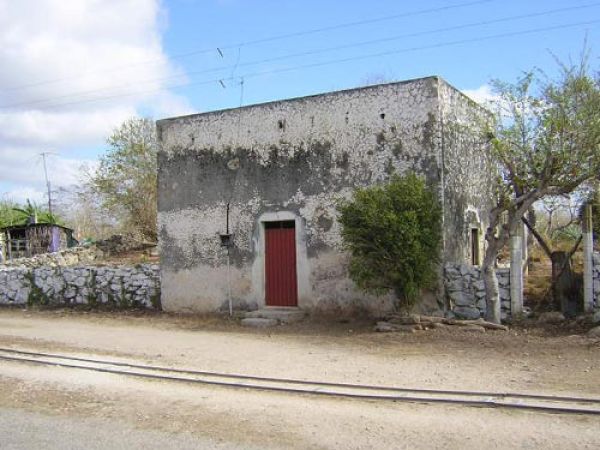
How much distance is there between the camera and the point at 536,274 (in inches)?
621

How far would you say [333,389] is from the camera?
26.2 ft

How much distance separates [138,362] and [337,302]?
4.98m

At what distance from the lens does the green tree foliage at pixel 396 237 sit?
1196 cm

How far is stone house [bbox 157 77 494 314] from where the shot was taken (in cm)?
1328

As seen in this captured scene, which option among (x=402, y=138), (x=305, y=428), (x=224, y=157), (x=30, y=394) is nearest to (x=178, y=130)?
(x=224, y=157)

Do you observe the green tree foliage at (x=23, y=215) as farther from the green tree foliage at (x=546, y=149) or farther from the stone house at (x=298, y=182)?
the green tree foliage at (x=546, y=149)

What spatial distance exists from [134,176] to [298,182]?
1594 cm

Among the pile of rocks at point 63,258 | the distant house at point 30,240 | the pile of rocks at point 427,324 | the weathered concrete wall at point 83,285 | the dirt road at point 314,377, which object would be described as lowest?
the dirt road at point 314,377

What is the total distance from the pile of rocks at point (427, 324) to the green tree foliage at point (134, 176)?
1867cm

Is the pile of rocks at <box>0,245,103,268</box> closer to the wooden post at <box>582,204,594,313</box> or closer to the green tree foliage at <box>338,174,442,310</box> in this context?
the green tree foliage at <box>338,174,442,310</box>

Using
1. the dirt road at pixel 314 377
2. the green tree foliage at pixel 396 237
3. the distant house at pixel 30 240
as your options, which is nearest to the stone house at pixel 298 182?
the green tree foliage at pixel 396 237

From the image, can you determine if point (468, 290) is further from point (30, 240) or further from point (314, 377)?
point (30, 240)

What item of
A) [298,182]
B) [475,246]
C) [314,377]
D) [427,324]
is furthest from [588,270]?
[298,182]

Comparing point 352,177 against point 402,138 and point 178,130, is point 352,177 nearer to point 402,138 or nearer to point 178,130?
point 402,138
